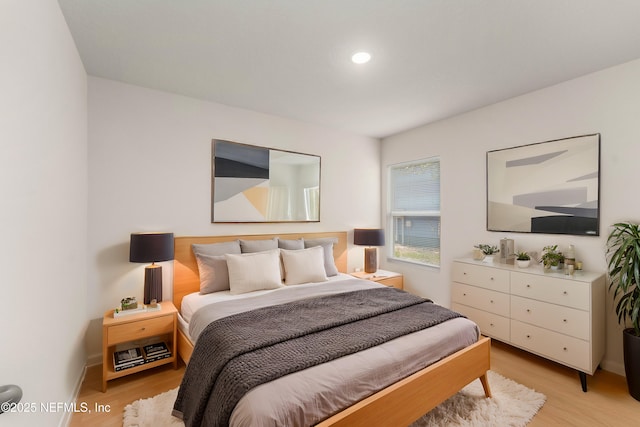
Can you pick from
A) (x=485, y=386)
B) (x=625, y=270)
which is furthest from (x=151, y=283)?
(x=625, y=270)

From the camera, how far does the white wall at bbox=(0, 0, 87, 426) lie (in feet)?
3.57

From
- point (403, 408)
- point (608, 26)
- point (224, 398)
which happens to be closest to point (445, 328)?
point (403, 408)

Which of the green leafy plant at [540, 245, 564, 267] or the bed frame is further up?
the green leafy plant at [540, 245, 564, 267]

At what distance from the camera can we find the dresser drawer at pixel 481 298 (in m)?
2.74

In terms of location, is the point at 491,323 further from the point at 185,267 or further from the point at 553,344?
the point at 185,267

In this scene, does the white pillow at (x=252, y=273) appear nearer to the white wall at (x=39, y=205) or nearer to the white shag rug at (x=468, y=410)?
the white shag rug at (x=468, y=410)

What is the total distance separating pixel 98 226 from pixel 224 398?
2051 millimetres

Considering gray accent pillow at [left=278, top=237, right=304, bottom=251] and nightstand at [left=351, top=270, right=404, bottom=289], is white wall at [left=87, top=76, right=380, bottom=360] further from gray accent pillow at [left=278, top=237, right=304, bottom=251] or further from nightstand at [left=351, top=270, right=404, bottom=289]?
nightstand at [left=351, top=270, right=404, bottom=289]

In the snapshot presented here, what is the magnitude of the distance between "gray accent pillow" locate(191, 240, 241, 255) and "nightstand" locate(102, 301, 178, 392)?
588mm

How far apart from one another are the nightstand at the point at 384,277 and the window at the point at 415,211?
423 millimetres

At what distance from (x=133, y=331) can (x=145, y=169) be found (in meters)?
1.46

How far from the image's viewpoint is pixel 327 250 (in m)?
3.59

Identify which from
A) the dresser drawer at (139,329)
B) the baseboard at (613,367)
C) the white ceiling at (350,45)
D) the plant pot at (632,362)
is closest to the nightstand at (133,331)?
the dresser drawer at (139,329)

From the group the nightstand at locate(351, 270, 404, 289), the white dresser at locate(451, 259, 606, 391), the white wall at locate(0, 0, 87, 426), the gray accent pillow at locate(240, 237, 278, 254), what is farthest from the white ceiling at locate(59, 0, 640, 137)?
the nightstand at locate(351, 270, 404, 289)
